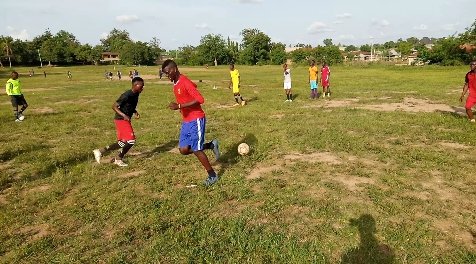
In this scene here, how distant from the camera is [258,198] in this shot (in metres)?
5.96

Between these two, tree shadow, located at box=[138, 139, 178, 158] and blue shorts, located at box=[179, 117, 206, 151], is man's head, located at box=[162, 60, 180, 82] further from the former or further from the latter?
tree shadow, located at box=[138, 139, 178, 158]

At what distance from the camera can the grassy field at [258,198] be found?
175 inches

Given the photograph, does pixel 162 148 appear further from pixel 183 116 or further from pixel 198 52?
pixel 198 52

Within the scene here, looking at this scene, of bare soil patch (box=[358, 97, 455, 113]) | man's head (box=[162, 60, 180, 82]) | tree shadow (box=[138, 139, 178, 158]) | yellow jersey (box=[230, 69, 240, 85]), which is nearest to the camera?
man's head (box=[162, 60, 180, 82])

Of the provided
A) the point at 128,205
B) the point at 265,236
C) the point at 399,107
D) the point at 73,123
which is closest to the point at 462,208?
the point at 265,236

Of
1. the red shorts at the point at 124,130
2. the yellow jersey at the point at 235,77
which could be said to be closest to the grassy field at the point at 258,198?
the red shorts at the point at 124,130

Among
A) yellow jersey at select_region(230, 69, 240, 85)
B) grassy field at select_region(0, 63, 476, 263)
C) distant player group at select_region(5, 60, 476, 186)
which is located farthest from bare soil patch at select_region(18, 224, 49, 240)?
yellow jersey at select_region(230, 69, 240, 85)

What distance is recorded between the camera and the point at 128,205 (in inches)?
231

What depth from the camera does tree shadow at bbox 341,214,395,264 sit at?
4.14 metres

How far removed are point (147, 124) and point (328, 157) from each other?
7.32 meters

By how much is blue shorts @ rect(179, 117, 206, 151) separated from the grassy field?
772mm

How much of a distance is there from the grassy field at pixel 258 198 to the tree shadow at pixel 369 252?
2 centimetres

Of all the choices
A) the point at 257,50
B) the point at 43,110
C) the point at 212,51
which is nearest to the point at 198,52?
the point at 212,51

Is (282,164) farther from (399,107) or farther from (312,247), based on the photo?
(399,107)
